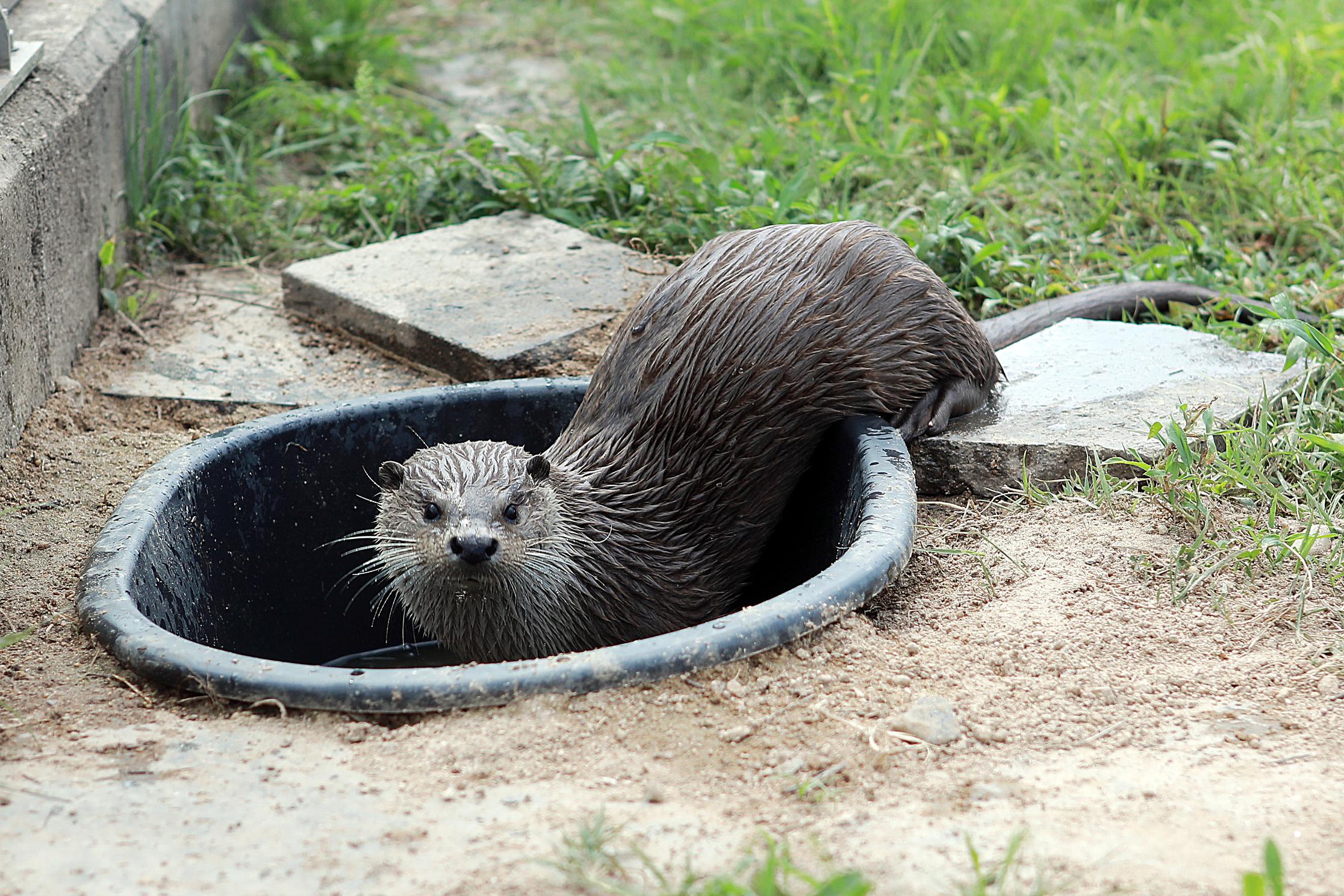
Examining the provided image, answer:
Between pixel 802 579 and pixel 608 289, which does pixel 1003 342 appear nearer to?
pixel 802 579

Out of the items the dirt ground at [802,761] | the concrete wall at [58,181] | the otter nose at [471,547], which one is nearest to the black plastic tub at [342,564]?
the dirt ground at [802,761]

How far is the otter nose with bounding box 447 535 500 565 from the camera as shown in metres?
2.43

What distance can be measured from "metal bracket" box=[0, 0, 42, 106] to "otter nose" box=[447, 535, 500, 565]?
160cm

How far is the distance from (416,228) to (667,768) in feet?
9.42

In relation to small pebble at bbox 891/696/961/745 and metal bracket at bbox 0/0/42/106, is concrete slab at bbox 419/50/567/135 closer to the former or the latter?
metal bracket at bbox 0/0/42/106

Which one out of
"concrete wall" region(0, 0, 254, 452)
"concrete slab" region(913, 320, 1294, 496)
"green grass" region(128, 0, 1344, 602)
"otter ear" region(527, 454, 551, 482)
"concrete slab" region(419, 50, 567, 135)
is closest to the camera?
"otter ear" region(527, 454, 551, 482)

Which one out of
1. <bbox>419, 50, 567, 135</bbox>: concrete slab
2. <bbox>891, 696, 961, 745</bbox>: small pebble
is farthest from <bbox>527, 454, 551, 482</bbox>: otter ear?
<bbox>419, 50, 567, 135</bbox>: concrete slab

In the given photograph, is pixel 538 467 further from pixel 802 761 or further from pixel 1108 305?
pixel 1108 305

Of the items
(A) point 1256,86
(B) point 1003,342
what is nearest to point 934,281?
(B) point 1003,342

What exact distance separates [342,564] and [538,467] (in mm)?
792

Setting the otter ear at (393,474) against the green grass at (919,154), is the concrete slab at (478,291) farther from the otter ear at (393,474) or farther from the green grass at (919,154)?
the otter ear at (393,474)

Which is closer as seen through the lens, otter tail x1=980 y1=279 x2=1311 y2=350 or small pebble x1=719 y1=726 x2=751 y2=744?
small pebble x1=719 y1=726 x2=751 y2=744

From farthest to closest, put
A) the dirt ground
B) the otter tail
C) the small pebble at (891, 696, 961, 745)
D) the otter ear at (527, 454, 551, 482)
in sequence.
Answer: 1. the otter tail
2. the otter ear at (527, 454, 551, 482)
3. the small pebble at (891, 696, 961, 745)
4. the dirt ground

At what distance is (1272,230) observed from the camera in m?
4.11
